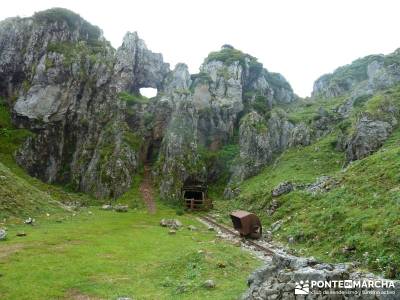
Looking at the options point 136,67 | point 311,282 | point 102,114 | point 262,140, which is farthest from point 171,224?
point 136,67

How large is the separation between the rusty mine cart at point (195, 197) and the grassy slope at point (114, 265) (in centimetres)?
3023

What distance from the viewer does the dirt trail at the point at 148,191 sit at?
8064 cm

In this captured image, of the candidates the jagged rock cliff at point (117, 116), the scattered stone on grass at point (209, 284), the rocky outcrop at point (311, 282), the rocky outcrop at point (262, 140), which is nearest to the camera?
the rocky outcrop at point (311, 282)

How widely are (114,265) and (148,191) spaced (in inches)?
2304

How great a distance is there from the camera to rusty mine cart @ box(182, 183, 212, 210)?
81075 mm

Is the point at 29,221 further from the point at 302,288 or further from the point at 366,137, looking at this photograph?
the point at 366,137

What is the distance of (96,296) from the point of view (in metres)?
24.3

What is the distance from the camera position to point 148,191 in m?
90.4

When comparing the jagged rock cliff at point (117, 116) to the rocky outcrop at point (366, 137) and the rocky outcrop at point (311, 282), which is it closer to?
the rocky outcrop at point (366, 137)

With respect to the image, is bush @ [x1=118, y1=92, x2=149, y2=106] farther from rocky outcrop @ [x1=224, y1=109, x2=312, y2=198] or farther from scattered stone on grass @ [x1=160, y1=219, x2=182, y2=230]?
scattered stone on grass @ [x1=160, y1=219, x2=182, y2=230]

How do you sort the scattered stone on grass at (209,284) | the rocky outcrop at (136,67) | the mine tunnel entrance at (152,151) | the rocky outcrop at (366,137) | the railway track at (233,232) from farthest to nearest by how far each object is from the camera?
the rocky outcrop at (136,67) → the mine tunnel entrance at (152,151) → the rocky outcrop at (366,137) → the railway track at (233,232) → the scattered stone on grass at (209,284)

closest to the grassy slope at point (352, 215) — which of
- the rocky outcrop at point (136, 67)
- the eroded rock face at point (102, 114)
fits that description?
the eroded rock face at point (102, 114)

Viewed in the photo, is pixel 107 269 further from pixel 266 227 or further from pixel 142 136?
pixel 142 136

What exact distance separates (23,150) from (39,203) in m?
42.9
